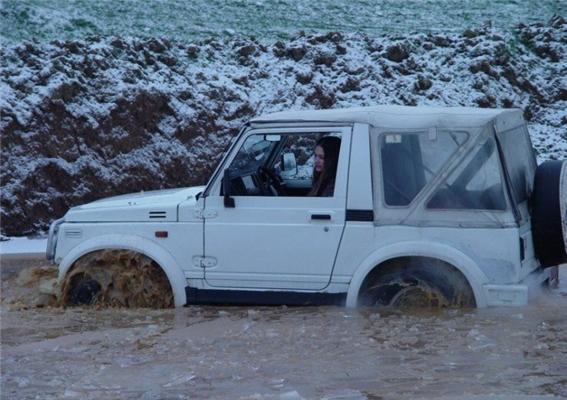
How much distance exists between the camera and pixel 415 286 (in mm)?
8438

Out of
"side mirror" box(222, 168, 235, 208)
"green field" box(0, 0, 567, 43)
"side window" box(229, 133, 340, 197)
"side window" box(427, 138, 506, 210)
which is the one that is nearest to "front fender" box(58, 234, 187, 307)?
"side mirror" box(222, 168, 235, 208)

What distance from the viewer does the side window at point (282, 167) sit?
862 centimetres

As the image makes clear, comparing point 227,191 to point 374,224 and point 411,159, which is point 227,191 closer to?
point 374,224

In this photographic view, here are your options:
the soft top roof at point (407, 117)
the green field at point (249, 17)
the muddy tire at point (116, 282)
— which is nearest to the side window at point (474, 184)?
the soft top roof at point (407, 117)

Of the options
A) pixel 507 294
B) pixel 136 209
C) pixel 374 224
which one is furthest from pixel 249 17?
pixel 507 294

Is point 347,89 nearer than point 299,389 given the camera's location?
No

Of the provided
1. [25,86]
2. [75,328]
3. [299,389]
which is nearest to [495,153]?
[299,389]

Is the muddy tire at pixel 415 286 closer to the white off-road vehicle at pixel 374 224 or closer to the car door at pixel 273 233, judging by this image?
the white off-road vehicle at pixel 374 224

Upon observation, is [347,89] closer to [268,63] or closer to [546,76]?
[268,63]

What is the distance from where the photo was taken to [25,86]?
14.9 meters

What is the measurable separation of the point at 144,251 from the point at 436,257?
2.41 metres

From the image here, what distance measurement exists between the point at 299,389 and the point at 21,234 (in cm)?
794

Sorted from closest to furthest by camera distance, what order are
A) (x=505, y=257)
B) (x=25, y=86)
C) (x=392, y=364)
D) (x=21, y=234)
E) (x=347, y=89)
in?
(x=392, y=364)
(x=505, y=257)
(x=21, y=234)
(x=25, y=86)
(x=347, y=89)

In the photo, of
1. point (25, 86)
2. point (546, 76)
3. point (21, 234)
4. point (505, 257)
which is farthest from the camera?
point (546, 76)
